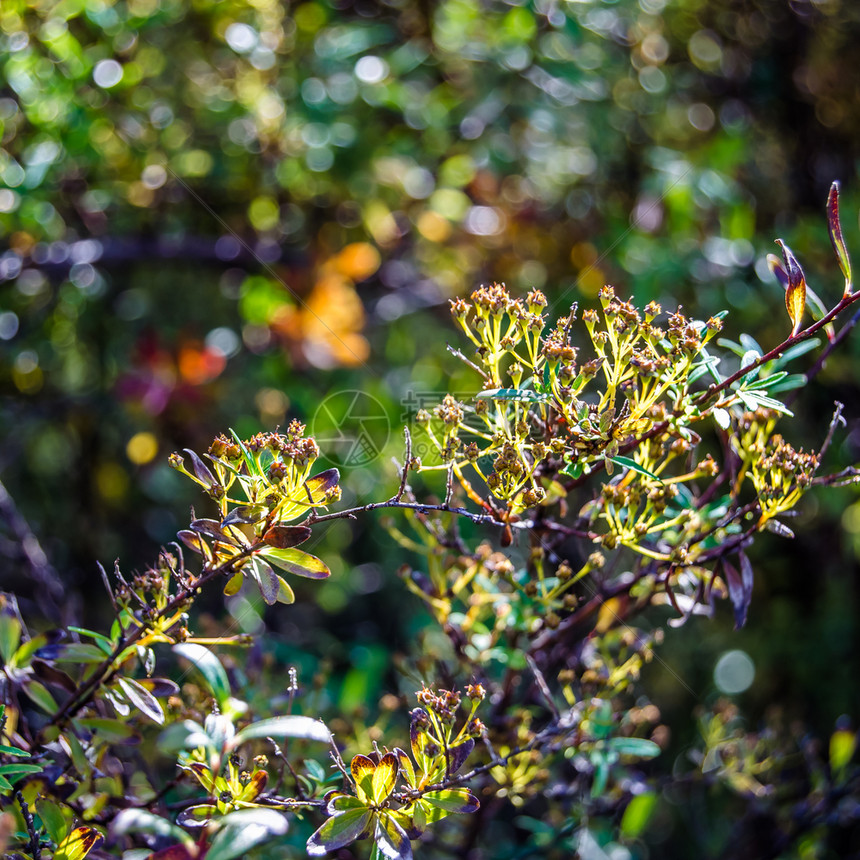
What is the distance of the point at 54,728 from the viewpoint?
0.59 m

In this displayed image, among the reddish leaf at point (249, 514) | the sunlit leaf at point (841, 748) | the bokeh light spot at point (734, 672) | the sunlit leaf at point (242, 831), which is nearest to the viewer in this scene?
the sunlit leaf at point (242, 831)

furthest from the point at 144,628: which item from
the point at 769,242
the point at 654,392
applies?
the point at 769,242

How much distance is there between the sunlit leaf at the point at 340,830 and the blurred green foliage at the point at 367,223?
64cm

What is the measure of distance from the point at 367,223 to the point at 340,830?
3.82ft

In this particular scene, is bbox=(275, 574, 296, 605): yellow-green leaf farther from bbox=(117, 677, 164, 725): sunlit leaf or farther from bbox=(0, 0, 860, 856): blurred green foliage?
bbox=(0, 0, 860, 856): blurred green foliage

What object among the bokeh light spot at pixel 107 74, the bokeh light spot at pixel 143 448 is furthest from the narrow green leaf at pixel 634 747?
the bokeh light spot at pixel 107 74

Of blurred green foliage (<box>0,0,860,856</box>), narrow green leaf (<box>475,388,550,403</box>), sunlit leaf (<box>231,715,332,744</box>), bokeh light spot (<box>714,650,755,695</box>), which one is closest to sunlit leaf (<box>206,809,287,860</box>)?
sunlit leaf (<box>231,715,332,744</box>)

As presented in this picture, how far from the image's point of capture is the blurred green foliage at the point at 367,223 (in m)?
1.30

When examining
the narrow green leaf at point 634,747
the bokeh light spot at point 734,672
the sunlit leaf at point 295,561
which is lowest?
the bokeh light spot at point 734,672

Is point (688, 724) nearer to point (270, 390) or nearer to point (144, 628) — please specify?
point (270, 390)

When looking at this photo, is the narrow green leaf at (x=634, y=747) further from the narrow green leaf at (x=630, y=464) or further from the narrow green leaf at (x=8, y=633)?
the narrow green leaf at (x=8, y=633)

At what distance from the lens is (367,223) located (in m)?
Answer: 1.48

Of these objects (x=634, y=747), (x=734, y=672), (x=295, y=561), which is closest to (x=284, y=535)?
(x=295, y=561)

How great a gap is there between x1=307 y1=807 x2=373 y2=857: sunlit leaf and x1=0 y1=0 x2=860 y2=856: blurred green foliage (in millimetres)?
640
